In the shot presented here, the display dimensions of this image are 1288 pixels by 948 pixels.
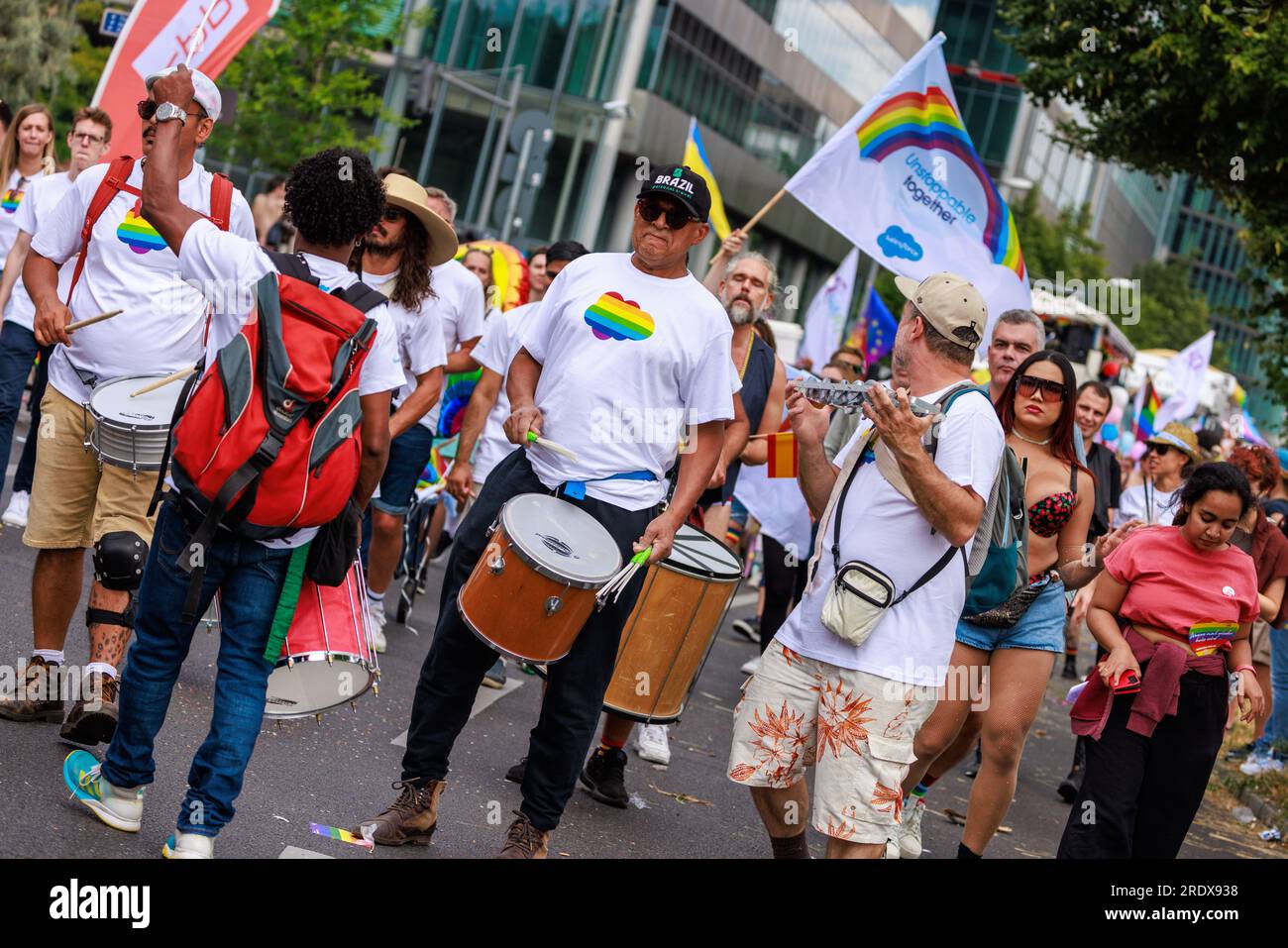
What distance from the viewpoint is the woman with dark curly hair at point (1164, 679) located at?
594 cm

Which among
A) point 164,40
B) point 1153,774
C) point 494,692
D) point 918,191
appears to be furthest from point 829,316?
point 1153,774

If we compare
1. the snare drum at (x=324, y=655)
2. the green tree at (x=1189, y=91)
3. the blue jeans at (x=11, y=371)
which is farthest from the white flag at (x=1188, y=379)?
the snare drum at (x=324, y=655)

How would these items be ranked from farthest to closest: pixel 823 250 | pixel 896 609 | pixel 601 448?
pixel 823 250 → pixel 601 448 → pixel 896 609

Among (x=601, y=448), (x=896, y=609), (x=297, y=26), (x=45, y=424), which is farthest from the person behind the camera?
(x=297, y=26)

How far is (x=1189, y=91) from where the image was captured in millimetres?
14969

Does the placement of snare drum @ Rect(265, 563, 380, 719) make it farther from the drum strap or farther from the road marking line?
the road marking line

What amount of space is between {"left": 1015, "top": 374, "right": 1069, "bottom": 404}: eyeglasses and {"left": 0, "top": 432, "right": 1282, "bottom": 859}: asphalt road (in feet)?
6.62

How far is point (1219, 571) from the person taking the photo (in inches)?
242

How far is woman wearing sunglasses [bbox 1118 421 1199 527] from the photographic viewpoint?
8922mm

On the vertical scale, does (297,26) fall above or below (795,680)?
above

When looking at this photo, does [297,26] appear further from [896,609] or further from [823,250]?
[823,250]

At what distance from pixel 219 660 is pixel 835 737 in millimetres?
1722
